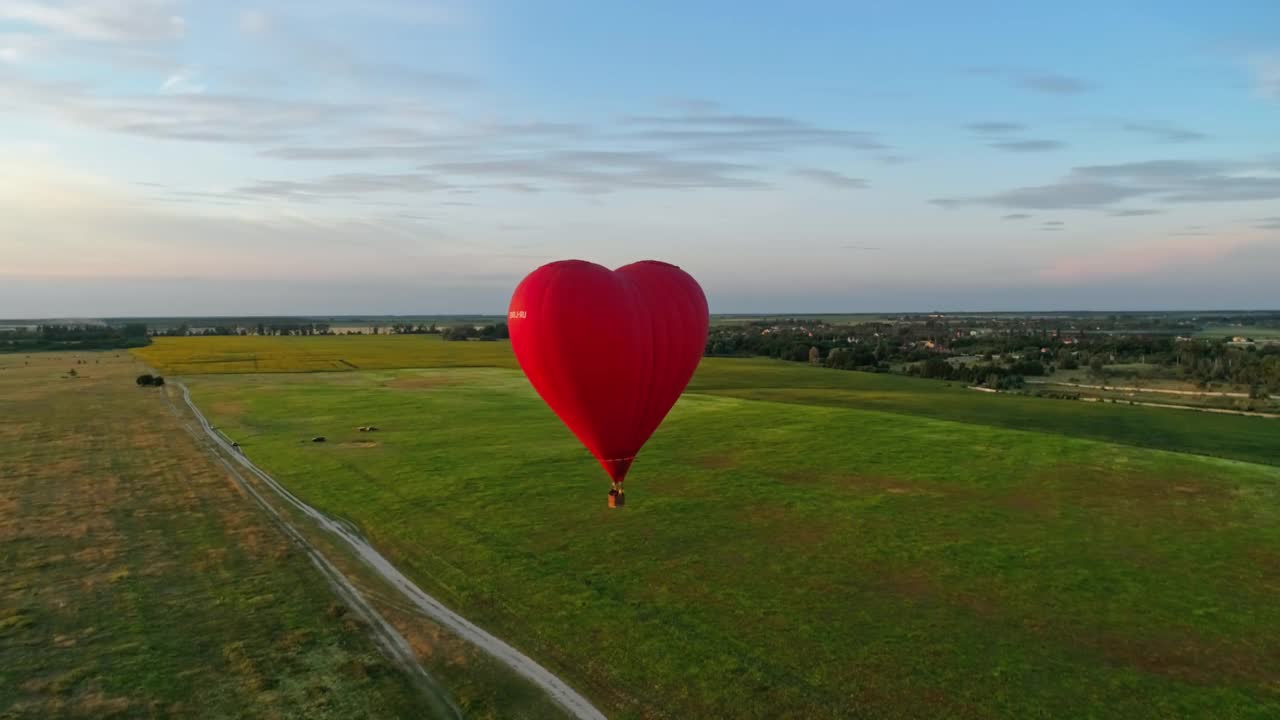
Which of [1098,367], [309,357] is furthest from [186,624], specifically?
[309,357]

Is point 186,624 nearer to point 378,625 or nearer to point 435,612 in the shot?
point 378,625

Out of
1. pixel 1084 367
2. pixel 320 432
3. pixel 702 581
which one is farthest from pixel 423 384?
pixel 1084 367

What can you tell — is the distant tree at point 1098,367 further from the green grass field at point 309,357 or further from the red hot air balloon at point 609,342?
the red hot air balloon at point 609,342

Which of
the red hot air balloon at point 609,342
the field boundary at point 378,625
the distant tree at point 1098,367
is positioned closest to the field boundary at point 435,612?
the field boundary at point 378,625

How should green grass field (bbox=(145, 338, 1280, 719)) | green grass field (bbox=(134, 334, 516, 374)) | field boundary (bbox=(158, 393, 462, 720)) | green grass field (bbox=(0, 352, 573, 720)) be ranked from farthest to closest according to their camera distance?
green grass field (bbox=(134, 334, 516, 374)) < green grass field (bbox=(145, 338, 1280, 719)) < field boundary (bbox=(158, 393, 462, 720)) < green grass field (bbox=(0, 352, 573, 720))

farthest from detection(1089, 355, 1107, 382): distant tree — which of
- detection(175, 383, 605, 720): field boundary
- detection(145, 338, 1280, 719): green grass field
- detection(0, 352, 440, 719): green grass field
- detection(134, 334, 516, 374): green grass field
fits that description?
detection(0, 352, 440, 719): green grass field

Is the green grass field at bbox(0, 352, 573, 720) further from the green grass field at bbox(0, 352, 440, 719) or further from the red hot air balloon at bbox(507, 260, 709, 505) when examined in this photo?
the red hot air balloon at bbox(507, 260, 709, 505)
